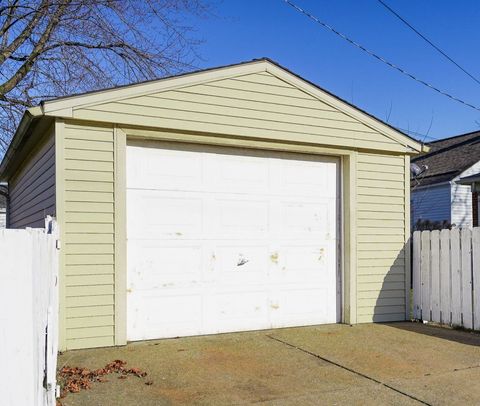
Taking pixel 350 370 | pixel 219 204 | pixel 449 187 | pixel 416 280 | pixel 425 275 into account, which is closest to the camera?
pixel 350 370

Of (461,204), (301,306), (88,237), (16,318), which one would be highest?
(461,204)

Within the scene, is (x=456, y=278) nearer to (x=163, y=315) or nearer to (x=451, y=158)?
(x=163, y=315)

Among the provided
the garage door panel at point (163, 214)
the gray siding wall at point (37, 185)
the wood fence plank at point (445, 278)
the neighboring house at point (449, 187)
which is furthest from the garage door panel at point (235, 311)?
the neighboring house at point (449, 187)

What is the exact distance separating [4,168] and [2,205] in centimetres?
1784

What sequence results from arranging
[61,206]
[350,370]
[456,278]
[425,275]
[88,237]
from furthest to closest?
[425,275]
[456,278]
[88,237]
[61,206]
[350,370]

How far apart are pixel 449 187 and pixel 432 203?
123 cm

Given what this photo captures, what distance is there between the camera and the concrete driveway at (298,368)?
415 centimetres

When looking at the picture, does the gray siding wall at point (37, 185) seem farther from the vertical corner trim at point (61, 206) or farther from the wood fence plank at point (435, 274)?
the wood fence plank at point (435, 274)

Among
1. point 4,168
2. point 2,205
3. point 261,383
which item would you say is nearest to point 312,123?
point 261,383

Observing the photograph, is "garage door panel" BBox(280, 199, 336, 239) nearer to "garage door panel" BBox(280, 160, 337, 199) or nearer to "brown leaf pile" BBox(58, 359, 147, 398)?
"garage door panel" BBox(280, 160, 337, 199)

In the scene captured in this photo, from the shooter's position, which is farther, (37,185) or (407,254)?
(407,254)

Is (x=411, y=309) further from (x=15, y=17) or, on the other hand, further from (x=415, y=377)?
(x=15, y=17)

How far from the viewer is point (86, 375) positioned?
4.63 metres

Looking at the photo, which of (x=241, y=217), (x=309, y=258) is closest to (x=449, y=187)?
(x=309, y=258)
